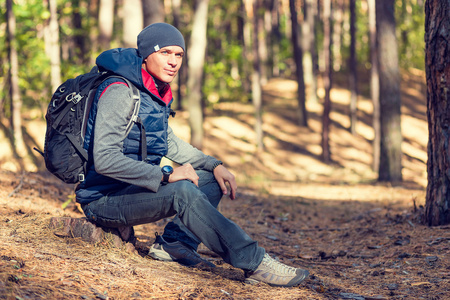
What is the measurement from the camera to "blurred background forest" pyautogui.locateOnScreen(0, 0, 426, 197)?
1191cm

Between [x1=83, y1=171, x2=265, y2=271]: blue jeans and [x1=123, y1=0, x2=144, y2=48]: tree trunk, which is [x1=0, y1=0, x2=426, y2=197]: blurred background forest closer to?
[x1=123, y1=0, x2=144, y2=48]: tree trunk

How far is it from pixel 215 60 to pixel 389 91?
15.4 metres

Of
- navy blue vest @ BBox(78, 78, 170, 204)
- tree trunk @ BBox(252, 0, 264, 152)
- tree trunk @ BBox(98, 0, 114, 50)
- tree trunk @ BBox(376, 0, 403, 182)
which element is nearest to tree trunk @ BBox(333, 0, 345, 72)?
tree trunk @ BBox(252, 0, 264, 152)

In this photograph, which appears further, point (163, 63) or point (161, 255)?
point (161, 255)

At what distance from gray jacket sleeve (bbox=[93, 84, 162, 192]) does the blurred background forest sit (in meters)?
7.24

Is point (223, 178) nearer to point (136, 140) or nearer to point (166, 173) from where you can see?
point (166, 173)

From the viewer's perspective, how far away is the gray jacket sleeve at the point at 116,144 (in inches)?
135

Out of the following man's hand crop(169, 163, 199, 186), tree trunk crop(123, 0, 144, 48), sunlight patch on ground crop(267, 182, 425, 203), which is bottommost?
sunlight patch on ground crop(267, 182, 425, 203)

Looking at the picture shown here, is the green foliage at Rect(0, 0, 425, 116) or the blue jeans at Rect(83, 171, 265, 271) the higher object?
the green foliage at Rect(0, 0, 425, 116)

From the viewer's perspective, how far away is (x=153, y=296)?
3.30 metres

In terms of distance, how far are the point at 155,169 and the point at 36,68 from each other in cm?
1537

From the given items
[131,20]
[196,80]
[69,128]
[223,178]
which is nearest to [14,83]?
[196,80]

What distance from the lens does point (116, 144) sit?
349 centimetres

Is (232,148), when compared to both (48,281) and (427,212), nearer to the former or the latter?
(427,212)
